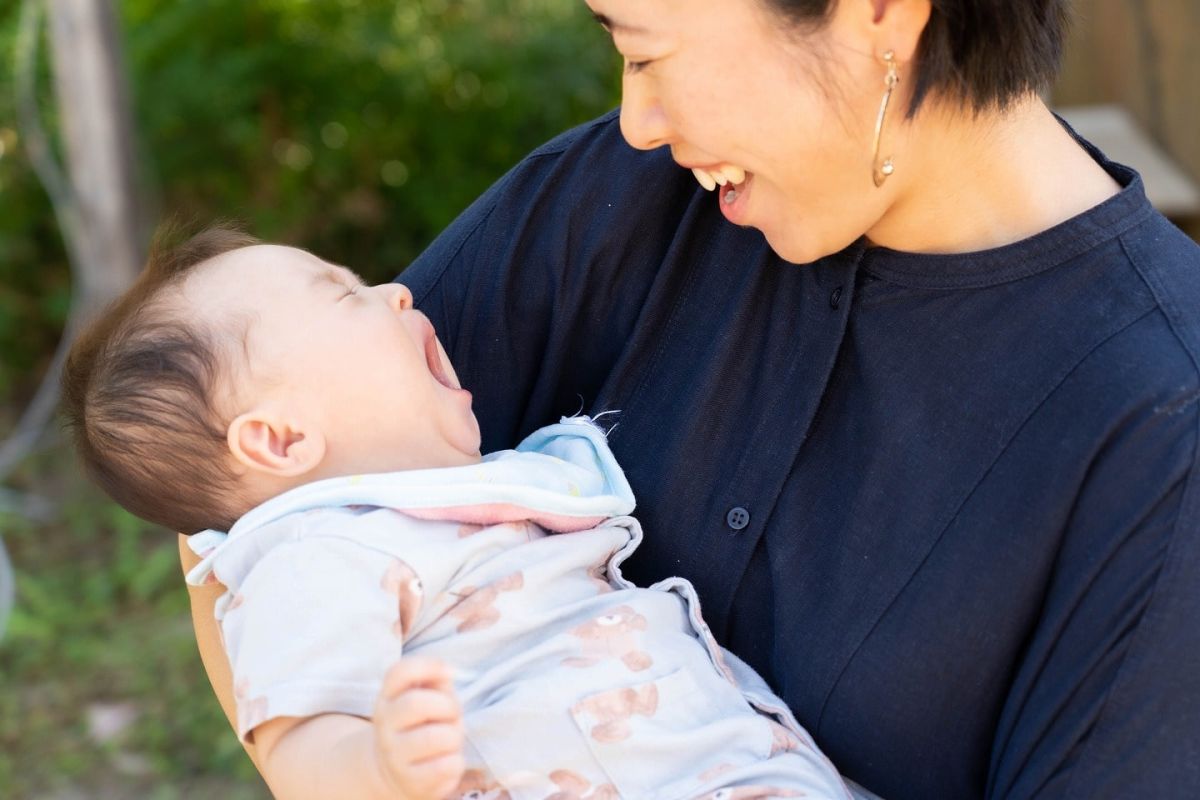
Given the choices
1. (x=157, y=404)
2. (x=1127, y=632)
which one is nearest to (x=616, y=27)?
(x=157, y=404)

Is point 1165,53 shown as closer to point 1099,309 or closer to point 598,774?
point 1099,309

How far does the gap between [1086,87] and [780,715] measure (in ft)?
12.8

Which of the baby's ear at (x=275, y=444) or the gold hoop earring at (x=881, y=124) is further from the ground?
the gold hoop earring at (x=881, y=124)

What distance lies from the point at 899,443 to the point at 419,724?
67 cm

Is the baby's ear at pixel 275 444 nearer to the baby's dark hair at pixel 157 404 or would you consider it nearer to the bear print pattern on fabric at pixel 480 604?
→ the baby's dark hair at pixel 157 404

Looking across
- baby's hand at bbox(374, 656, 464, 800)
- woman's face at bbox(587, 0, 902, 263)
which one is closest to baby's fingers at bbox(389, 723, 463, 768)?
baby's hand at bbox(374, 656, 464, 800)

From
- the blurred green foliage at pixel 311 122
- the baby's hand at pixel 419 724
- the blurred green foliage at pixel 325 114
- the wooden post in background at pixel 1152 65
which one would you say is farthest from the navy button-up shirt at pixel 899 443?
the blurred green foliage at pixel 325 114

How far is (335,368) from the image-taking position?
186 cm

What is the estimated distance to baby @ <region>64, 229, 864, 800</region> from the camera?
1557mm

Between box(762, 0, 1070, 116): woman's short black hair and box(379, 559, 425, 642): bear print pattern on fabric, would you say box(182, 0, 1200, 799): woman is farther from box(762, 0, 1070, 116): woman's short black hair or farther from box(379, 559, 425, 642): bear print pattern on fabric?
box(379, 559, 425, 642): bear print pattern on fabric

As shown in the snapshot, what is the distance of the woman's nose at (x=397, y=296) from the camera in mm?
1967

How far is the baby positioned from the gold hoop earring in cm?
53

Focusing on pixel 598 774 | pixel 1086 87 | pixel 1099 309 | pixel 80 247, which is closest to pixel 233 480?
pixel 598 774

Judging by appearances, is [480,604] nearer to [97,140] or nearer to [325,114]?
[97,140]
